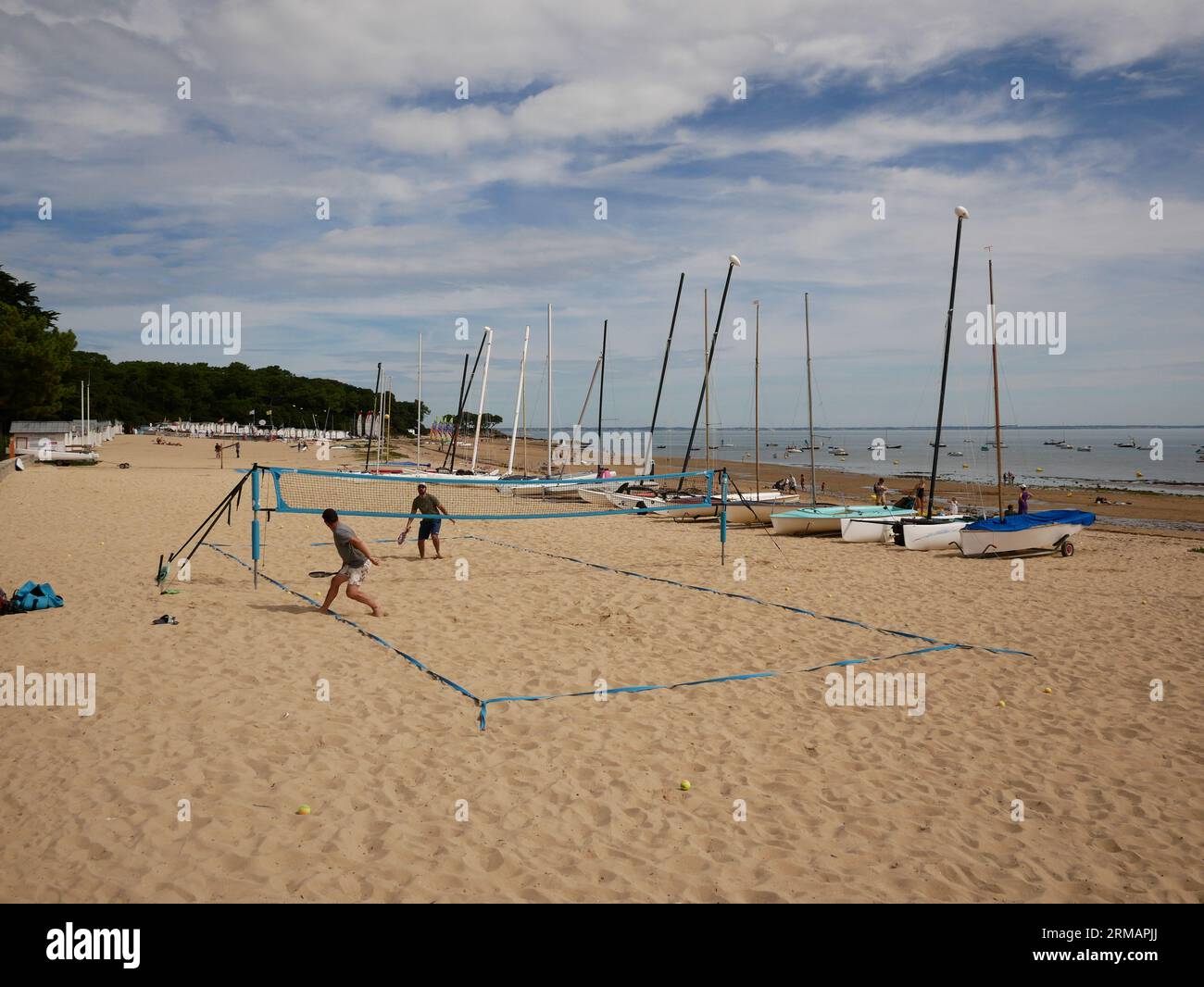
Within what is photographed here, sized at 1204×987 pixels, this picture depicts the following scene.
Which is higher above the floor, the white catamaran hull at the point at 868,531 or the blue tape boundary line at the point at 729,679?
the white catamaran hull at the point at 868,531

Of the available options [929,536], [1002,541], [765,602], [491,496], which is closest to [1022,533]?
[1002,541]

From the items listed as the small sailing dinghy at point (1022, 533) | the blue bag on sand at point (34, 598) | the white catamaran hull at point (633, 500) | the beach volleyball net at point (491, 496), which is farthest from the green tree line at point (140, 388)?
the small sailing dinghy at point (1022, 533)

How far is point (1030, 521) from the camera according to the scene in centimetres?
1759

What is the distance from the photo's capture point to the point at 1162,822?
17.1 feet

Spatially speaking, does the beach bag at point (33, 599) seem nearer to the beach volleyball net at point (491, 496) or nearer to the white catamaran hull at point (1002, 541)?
the beach volleyball net at point (491, 496)

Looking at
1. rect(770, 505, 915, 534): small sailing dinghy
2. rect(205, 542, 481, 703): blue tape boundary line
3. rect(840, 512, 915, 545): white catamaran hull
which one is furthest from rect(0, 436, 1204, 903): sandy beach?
rect(770, 505, 915, 534): small sailing dinghy

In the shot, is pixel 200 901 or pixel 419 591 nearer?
pixel 200 901

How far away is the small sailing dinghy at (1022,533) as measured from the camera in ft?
56.0

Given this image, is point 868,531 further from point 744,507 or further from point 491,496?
Answer: point 491,496

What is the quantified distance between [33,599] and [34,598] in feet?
0.06

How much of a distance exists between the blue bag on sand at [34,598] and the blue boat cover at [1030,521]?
16400 millimetres
